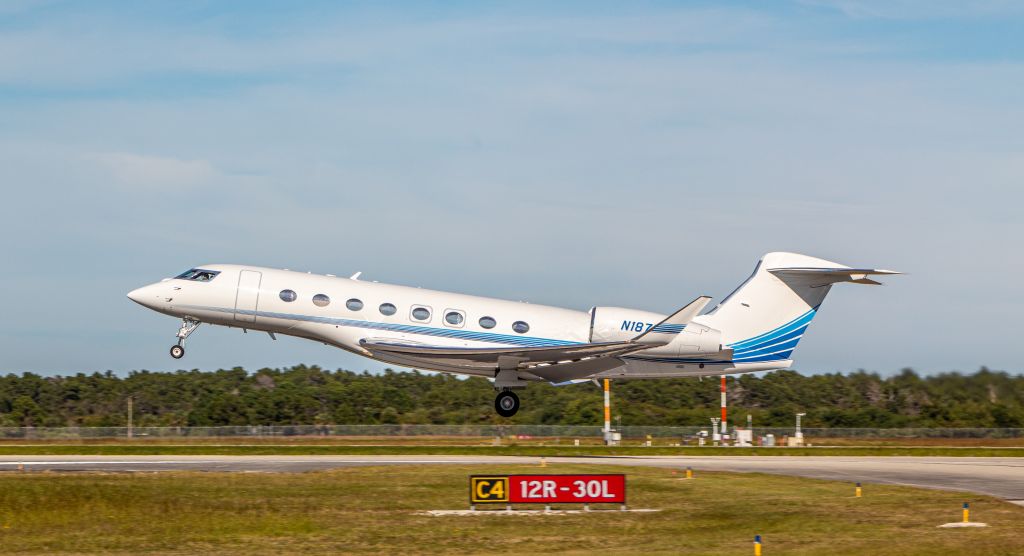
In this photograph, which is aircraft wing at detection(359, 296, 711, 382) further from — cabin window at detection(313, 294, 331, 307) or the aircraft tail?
the aircraft tail

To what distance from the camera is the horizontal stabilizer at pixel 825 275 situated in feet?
112

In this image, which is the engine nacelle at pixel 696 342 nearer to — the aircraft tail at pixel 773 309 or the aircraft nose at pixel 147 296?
the aircraft tail at pixel 773 309

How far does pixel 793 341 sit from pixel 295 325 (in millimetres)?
14839

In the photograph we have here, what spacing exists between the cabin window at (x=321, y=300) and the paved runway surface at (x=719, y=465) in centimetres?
434

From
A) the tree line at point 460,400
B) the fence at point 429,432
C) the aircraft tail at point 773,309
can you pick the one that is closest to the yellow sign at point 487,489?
the aircraft tail at point 773,309

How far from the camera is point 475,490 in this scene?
76.8 ft

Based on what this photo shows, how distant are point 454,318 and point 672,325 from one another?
602cm

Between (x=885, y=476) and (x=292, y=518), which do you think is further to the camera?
(x=885, y=476)

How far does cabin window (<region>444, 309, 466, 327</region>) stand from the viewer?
33281 mm

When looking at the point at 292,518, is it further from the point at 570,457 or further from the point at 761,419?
the point at 761,419

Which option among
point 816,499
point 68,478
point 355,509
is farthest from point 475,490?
point 68,478

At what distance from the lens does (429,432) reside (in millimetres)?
50344

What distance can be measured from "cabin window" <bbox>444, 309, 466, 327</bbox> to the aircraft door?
5273mm

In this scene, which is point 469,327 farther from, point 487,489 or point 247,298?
point 487,489
